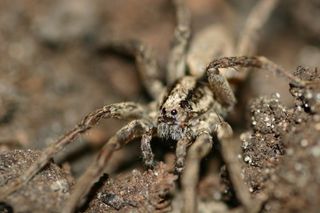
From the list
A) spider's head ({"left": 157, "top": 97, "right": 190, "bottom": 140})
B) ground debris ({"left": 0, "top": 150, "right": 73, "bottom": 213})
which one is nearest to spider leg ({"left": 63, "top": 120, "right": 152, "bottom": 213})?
ground debris ({"left": 0, "top": 150, "right": 73, "bottom": 213})

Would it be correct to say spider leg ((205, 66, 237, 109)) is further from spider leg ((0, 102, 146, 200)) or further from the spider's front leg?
spider leg ((0, 102, 146, 200))

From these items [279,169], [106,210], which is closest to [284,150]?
[279,169]

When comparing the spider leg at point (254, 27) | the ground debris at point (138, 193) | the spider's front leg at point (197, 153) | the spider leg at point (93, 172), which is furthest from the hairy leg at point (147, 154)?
the spider leg at point (254, 27)

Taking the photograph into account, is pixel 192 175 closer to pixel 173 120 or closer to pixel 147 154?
pixel 147 154

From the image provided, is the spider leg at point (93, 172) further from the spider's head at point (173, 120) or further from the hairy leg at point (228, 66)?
the hairy leg at point (228, 66)

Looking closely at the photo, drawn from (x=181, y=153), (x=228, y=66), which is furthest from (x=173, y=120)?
(x=228, y=66)

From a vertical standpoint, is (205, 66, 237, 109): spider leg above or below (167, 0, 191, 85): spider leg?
below
